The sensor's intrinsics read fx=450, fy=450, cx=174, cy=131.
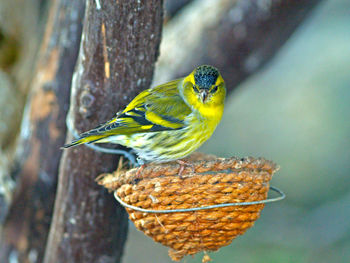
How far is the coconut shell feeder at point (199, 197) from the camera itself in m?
2.58

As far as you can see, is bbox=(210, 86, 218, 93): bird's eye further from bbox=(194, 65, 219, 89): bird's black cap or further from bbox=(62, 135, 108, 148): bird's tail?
bbox=(62, 135, 108, 148): bird's tail

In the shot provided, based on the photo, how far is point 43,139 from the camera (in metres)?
4.06

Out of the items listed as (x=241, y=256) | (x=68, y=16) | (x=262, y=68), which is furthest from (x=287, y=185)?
(x=68, y=16)

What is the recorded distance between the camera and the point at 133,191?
2678 mm

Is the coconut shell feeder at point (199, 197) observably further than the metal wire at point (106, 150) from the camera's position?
No

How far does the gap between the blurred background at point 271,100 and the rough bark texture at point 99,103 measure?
1.08 metres

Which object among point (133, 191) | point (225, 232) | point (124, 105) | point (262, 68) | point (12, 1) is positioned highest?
point (12, 1)

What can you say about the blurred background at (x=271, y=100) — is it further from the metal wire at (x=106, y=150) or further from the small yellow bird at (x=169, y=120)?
the small yellow bird at (x=169, y=120)

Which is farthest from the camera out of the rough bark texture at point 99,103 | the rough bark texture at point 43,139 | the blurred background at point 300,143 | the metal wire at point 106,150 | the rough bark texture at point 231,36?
the blurred background at point 300,143

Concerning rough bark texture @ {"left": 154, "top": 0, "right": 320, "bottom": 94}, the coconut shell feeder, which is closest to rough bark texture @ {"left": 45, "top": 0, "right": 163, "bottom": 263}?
the coconut shell feeder

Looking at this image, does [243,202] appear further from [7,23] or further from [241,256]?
[241,256]

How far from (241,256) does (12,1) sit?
4467 millimetres

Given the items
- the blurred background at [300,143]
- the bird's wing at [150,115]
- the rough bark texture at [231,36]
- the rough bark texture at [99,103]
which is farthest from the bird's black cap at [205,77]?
the blurred background at [300,143]

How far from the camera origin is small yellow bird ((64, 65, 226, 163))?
3066 millimetres
